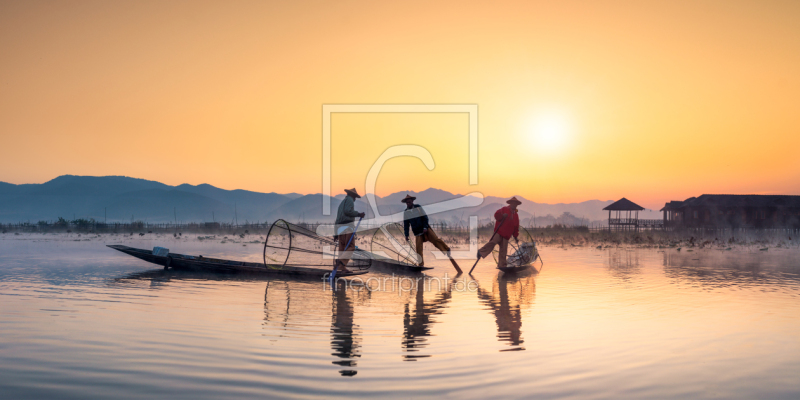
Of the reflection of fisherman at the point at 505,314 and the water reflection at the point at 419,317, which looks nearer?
the water reflection at the point at 419,317

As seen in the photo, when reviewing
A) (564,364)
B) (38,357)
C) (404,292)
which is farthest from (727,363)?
(38,357)

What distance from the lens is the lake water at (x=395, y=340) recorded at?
16.8 ft

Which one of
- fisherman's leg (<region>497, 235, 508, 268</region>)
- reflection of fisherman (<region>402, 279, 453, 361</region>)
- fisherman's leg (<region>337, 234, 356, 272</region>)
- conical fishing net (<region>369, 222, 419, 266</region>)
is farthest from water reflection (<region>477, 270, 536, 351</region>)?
fisherman's leg (<region>337, 234, 356, 272</region>)

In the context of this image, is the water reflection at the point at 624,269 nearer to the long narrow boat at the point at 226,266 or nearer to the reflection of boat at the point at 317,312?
the long narrow boat at the point at 226,266

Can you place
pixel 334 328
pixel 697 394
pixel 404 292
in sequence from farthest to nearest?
1. pixel 404 292
2. pixel 334 328
3. pixel 697 394

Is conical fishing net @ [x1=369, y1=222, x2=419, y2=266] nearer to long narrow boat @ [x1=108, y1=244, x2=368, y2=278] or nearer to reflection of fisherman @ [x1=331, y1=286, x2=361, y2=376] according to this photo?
long narrow boat @ [x1=108, y1=244, x2=368, y2=278]

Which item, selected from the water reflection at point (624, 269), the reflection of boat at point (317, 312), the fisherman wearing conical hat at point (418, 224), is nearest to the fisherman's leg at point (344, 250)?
the reflection of boat at point (317, 312)

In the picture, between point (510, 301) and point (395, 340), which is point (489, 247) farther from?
point (395, 340)

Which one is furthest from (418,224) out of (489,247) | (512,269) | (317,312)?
(317,312)

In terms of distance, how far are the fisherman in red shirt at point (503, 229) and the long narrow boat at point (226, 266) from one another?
13.5 feet

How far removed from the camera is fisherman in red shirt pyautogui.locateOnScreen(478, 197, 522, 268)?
15.5 meters

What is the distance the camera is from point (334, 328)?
304 inches

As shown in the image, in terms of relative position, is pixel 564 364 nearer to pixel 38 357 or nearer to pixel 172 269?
pixel 38 357

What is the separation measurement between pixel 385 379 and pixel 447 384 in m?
0.61
